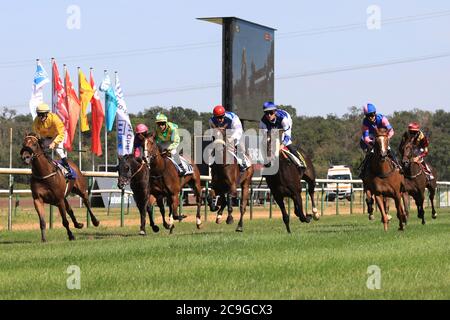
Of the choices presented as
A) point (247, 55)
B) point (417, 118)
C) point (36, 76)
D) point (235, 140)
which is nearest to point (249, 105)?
point (247, 55)

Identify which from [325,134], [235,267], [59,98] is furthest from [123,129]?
[325,134]

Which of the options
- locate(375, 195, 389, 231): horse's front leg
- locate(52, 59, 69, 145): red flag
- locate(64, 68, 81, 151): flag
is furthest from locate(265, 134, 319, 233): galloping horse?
locate(64, 68, 81, 151): flag

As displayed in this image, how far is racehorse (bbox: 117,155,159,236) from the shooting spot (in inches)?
765

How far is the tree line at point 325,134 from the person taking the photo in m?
80.9

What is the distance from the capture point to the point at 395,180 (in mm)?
19016

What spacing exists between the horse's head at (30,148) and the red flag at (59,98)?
61.8 ft

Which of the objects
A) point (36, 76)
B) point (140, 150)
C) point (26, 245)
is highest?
point (36, 76)

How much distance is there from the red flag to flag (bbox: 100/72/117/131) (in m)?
4.06

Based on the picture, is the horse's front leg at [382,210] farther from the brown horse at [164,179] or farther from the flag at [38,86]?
the flag at [38,86]

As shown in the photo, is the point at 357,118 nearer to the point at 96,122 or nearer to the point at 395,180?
the point at 96,122

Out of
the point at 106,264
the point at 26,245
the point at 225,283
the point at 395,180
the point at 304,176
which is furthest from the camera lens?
the point at 304,176

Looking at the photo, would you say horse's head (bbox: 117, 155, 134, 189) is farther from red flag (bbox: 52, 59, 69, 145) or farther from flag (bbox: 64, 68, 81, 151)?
flag (bbox: 64, 68, 81, 151)

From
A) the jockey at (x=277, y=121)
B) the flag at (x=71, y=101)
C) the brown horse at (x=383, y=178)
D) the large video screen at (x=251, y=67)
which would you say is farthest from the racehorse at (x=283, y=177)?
the flag at (x=71, y=101)

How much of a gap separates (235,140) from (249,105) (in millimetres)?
10668
